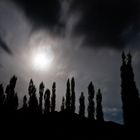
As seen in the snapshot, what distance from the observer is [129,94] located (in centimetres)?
4109

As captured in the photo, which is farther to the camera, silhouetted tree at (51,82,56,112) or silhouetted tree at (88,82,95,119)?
silhouetted tree at (51,82,56,112)

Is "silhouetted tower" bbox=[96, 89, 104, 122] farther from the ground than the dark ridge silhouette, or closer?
farther from the ground

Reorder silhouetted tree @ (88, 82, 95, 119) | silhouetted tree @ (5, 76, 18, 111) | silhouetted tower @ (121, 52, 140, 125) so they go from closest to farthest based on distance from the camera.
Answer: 1. silhouetted tower @ (121, 52, 140, 125)
2. silhouetted tree @ (5, 76, 18, 111)
3. silhouetted tree @ (88, 82, 95, 119)

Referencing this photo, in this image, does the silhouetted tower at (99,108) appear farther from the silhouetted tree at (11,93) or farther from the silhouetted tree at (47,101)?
the silhouetted tree at (11,93)

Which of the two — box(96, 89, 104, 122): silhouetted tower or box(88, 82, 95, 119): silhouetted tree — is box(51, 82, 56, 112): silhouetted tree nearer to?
box(88, 82, 95, 119): silhouetted tree

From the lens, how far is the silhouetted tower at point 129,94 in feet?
119

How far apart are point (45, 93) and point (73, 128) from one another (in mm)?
52015

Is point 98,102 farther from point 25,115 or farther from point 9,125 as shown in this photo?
point 9,125

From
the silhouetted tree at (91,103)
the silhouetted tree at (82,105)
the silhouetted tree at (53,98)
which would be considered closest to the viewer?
the silhouetted tree at (91,103)

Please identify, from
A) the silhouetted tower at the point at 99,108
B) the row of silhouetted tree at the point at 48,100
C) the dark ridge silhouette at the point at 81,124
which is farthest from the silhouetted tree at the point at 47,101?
the dark ridge silhouette at the point at 81,124

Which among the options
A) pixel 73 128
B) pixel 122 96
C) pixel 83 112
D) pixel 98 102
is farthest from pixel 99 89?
pixel 73 128

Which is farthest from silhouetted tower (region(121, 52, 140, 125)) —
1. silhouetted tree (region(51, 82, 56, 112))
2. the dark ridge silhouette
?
silhouetted tree (region(51, 82, 56, 112))

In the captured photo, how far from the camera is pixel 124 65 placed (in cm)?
4678

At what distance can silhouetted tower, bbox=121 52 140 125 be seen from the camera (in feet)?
119
